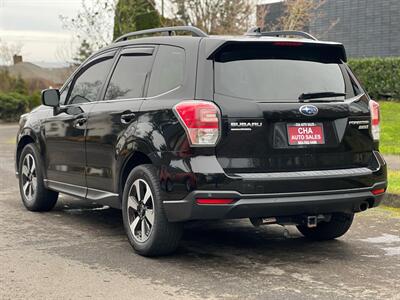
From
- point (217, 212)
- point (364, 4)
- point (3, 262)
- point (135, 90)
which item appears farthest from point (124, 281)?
point (364, 4)

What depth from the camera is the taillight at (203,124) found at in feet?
17.1

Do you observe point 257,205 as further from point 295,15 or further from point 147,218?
point 295,15

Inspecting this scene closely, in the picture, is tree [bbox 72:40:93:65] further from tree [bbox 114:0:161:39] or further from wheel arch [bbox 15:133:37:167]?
wheel arch [bbox 15:133:37:167]

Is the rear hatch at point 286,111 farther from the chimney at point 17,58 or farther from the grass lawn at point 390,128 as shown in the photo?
the chimney at point 17,58

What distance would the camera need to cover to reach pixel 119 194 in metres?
6.24

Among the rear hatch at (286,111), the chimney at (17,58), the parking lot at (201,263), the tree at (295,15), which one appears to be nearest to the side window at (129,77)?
the rear hatch at (286,111)

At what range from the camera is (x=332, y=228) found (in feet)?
21.4

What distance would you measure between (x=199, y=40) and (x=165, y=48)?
0.48 meters

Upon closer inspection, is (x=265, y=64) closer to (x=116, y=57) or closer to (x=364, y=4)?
(x=116, y=57)

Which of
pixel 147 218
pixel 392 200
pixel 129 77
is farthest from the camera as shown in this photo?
pixel 392 200

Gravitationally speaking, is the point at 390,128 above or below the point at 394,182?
below

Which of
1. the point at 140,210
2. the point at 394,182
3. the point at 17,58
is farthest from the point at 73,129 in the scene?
the point at 17,58

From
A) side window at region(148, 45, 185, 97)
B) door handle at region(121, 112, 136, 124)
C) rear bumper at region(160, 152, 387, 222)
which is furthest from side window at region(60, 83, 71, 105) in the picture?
rear bumper at region(160, 152, 387, 222)

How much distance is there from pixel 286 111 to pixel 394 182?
14.8ft
